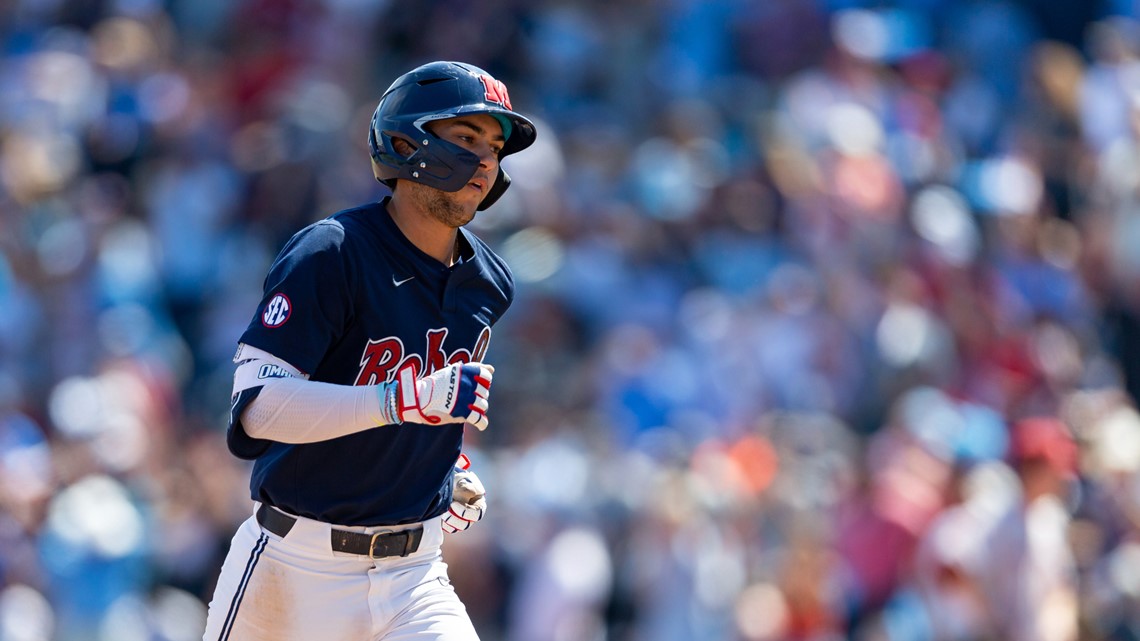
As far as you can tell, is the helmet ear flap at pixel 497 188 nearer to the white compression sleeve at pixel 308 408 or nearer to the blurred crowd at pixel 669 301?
the white compression sleeve at pixel 308 408

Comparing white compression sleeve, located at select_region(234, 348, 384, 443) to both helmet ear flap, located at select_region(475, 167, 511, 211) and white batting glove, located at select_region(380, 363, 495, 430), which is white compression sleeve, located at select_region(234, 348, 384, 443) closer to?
white batting glove, located at select_region(380, 363, 495, 430)

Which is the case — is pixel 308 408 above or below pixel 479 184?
below

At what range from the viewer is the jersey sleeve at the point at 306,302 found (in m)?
4.17

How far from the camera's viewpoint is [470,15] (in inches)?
524

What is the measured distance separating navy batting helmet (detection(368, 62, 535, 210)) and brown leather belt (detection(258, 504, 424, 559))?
976 millimetres

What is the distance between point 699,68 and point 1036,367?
176 inches

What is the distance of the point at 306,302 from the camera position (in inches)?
164

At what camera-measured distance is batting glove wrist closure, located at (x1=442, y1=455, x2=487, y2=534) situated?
4.77 meters

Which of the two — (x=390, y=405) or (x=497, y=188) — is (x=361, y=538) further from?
(x=497, y=188)

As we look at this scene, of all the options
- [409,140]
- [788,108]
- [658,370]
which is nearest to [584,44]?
[788,108]

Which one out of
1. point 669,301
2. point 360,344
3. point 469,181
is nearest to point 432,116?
point 469,181

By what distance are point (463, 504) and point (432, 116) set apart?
3.84 ft

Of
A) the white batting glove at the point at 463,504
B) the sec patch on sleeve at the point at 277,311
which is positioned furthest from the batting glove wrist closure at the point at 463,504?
the sec patch on sleeve at the point at 277,311

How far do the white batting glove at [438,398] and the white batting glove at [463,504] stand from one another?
0.76 meters
